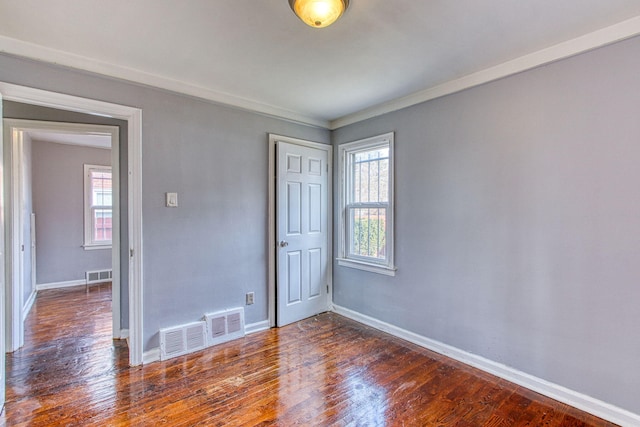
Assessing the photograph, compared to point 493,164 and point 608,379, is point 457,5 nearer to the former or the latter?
point 493,164

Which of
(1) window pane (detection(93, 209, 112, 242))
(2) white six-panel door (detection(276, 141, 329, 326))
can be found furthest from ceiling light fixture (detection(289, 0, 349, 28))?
(1) window pane (detection(93, 209, 112, 242))

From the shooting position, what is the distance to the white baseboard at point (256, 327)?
10.5ft

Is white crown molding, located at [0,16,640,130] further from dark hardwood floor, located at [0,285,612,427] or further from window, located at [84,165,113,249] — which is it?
window, located at [84,165,113,249]

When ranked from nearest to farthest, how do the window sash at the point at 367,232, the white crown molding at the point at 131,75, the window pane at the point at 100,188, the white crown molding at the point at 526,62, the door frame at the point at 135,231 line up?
the white crown molding at the point at 526,62, the white crown molding at the point at 131,75, the door frame at the point at 135,231, the window sash at the point at 367,232, the window pane at the point at 100,188

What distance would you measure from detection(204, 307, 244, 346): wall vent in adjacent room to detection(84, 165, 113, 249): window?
376cm

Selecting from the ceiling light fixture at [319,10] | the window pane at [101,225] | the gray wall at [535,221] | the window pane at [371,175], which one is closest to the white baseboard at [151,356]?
the gray wall at [535,221]

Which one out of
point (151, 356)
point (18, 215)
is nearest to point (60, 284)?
point (18, 215)

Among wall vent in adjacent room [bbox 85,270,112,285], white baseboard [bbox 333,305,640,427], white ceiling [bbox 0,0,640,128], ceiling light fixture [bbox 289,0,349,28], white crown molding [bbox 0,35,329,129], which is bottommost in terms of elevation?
white baseboard [bbox 333,305,640,427]

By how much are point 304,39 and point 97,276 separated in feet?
18.2

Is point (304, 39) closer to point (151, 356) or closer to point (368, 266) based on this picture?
point (368, 266)

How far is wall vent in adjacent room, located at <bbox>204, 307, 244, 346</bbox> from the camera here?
9.57 ft

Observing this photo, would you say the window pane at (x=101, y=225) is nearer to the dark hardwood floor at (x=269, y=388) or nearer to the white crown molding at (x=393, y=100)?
the dark hardwood floor at (x=269, y=388)

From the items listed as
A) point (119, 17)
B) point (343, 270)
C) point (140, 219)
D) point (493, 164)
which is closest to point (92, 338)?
point (140, 219)

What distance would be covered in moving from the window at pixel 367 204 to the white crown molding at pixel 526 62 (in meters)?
0.36
